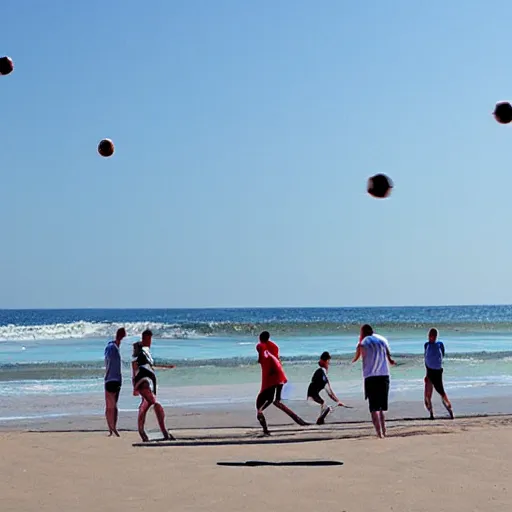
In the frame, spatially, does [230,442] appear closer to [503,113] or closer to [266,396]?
[266,396]

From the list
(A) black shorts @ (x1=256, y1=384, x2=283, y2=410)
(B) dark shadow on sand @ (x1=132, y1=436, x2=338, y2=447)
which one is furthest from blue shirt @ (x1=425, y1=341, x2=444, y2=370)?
(B) dark shadow on sand @ (x1=132, y1=436, x2=338, y2=447)

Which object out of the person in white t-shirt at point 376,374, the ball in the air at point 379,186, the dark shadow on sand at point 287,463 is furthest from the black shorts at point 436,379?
the ball in the air at point 379,186

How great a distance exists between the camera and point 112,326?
73.1 m

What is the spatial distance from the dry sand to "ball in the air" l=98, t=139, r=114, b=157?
3489mm

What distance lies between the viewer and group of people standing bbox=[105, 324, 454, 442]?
12344 millimetres

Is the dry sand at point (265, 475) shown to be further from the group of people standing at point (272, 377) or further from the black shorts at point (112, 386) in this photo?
the black shorts at point (112, 386)

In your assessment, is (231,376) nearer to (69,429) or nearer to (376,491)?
(69,429)

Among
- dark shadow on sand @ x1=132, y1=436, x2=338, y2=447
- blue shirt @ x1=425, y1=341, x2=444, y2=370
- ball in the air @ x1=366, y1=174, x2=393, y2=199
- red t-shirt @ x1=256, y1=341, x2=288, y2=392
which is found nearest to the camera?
ball in the air @ x1=366, y1=174, x2=393, y2=199

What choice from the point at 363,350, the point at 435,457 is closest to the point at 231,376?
the point at 363,350

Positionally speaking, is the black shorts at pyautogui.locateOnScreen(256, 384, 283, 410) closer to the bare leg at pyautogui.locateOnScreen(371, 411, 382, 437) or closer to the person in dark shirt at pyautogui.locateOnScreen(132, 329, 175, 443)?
the person in dark shirt at pyautogui.locateOnScreen(132, 329, 175, 443)

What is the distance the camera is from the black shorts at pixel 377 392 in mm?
12305

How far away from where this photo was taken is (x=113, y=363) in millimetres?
13711

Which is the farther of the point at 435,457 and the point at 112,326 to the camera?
the point at 112,326

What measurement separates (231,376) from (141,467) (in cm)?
1669
